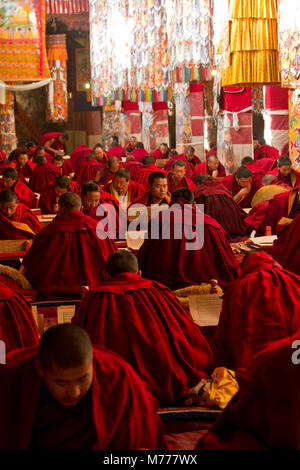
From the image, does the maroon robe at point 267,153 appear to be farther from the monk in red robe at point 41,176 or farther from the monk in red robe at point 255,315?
the monk in red robe at point 255,315

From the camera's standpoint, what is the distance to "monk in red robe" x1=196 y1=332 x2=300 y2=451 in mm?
3188

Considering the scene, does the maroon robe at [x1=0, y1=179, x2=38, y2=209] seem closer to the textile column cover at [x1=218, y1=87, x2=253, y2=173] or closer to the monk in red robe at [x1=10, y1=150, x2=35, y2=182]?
the monk in red robe at [x1=10, y1=150, x2=35, y2=182]

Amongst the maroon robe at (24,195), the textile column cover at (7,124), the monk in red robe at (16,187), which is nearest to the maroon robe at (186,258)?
the monk in red robe at (16,187)

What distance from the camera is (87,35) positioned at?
91.4ft

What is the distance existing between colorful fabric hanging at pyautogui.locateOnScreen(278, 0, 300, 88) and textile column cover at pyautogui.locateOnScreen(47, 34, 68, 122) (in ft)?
56.2

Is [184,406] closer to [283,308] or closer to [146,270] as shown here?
[283,308]

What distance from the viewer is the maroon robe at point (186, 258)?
6785 millimetres

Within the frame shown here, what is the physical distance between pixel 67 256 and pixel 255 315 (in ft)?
8.61

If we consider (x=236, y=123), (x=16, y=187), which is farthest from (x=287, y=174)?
(x=236, y=123)

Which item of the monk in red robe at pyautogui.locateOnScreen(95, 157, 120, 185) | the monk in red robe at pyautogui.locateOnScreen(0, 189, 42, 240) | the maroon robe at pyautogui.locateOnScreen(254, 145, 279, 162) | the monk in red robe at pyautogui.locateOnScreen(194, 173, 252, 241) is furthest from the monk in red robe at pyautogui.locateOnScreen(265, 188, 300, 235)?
the maroon robe at pyautogui.locateOnScreen(254, 145, 279, 162)

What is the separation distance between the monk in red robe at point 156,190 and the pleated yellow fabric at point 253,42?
3186mm

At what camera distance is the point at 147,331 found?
4559 millimetres

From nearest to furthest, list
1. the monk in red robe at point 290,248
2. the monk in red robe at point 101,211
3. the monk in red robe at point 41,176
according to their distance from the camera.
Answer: the monk in red robe at point 290,248 → the monk in red robe at point 101,211 → the monk in red robe at point 41,176

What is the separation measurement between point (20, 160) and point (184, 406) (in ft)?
36.9
